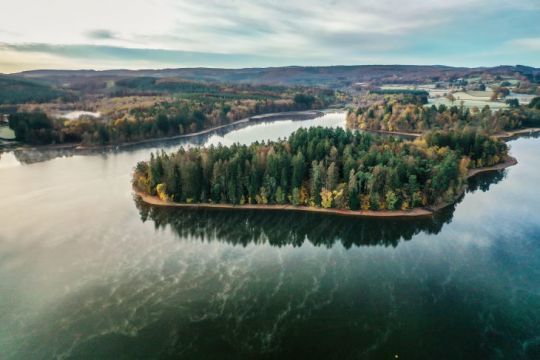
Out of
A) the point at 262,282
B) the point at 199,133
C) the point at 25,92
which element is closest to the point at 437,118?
the point at 199,133

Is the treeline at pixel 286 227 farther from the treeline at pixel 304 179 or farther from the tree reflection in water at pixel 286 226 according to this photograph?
the treeline at pixel 304 179

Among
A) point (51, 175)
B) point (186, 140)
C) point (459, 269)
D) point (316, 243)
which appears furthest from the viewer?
point (186, 140)

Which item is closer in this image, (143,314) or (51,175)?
(143,314)

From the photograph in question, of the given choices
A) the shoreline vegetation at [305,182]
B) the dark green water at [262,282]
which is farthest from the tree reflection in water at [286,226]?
the shoreline vegetation at [305,182]

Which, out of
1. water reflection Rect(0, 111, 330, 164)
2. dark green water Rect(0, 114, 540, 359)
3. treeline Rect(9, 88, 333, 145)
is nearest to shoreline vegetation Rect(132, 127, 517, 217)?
dark green water Rect(0, 114, 540, 359)

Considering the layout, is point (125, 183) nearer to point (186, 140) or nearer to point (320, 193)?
point (320, 193)

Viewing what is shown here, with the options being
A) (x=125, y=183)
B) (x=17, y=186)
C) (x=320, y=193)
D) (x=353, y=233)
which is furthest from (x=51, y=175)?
(x=353, y=233)
